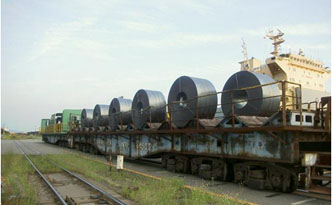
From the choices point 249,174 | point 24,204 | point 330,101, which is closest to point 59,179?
point 24,204

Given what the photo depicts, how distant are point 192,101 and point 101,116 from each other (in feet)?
36.7

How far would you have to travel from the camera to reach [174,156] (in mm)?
12234

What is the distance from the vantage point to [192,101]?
435 inches

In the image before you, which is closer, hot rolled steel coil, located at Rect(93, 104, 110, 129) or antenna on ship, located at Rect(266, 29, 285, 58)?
hot rolled steel coil, located at Rect(93, 104, 110, 129)

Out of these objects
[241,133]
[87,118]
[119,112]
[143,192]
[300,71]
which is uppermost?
[300,71]

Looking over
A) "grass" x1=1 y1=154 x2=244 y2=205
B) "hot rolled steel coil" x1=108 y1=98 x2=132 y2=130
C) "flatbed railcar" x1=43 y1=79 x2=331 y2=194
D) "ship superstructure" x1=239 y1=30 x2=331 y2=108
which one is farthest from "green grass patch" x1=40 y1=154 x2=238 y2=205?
"ship superstructure" x1=239 y1=30 x2=331 y2=108

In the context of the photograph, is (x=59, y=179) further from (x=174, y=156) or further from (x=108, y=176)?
(x=174, y=156)

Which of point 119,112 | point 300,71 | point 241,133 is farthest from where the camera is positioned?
point 300,71

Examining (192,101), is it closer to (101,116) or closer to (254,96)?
(254,96)

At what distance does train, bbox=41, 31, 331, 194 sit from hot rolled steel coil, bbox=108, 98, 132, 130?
2.10m

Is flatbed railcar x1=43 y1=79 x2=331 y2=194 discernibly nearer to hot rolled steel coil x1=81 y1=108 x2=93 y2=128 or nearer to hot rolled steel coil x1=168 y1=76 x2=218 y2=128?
hot rolled steel coil x1=168 y1=76 x2=218 y2=128

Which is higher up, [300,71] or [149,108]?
[300,71]

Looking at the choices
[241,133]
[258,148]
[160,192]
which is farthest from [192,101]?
[160,192]

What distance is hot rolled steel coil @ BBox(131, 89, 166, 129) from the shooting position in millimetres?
14320
